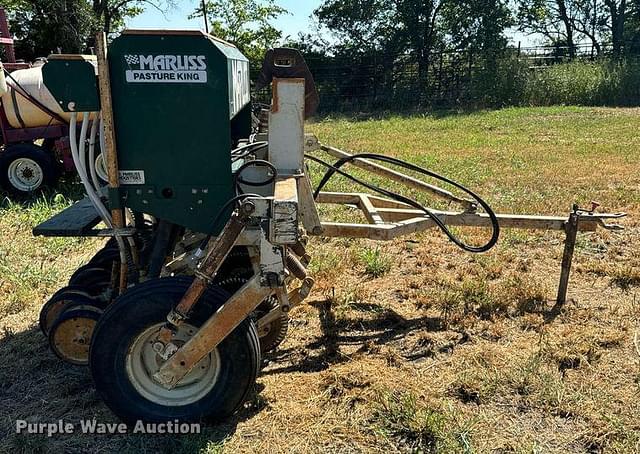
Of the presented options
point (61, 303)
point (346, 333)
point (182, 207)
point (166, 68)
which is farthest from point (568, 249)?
point (61, 303)

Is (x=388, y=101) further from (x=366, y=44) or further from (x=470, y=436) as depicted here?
(x=470, y=436)

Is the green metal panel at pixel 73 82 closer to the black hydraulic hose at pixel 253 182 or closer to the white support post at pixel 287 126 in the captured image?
the black hydraulic hose at pixel 253 182

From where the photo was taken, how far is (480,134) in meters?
13.9

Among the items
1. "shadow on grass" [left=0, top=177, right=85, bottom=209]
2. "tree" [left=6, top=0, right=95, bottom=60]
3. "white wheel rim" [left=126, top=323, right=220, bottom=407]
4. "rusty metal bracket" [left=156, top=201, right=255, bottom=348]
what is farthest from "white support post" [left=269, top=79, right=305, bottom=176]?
"tree" [left=6, top=0, right=95, bottom=60]

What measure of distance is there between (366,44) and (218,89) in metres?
24.0

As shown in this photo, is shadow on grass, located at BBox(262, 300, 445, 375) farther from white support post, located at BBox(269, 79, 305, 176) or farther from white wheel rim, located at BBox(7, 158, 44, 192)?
white wheel rim, located at BBox(7, 158, 44, 192)

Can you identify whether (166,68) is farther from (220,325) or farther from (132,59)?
(220,325)

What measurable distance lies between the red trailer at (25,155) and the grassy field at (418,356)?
1241mm

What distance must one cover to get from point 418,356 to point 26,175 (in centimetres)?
643

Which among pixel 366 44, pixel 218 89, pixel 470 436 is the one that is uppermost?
pixel 366 44

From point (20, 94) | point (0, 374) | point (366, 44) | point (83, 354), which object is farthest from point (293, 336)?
point (366, 44)

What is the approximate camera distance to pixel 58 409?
302cm

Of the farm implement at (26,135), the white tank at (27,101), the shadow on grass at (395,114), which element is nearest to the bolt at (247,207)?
the white tank at (27,101)

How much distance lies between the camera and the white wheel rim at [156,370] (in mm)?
2668
